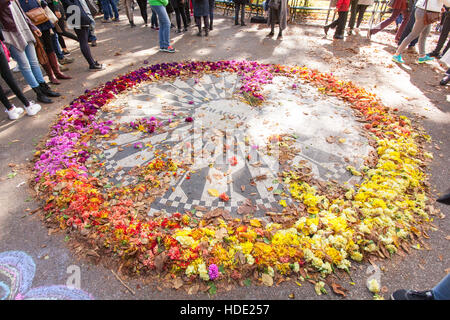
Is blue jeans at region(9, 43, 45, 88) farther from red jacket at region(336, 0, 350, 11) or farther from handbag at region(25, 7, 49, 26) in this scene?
red jacket at region(336, 0, 350, 11)

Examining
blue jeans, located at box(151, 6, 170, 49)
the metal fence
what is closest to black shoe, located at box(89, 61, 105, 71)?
blue jeans, located at box(151, 6, 170, 49)

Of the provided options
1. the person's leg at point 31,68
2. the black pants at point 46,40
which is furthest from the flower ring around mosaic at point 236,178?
the black pants at point 46,40

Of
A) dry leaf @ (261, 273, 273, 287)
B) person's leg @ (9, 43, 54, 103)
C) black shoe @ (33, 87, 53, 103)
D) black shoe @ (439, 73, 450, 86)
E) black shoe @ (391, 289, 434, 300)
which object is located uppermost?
person's leg @ (9, 43, 54, 103)

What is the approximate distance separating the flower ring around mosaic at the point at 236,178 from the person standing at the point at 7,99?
0.62 metres

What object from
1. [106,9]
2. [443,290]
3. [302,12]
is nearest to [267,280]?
[443,290]

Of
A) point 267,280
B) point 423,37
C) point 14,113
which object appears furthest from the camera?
point 423,37

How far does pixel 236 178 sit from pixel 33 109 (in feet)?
13.6

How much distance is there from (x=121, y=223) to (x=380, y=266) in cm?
269

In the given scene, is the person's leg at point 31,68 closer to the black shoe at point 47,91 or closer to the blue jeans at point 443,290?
the black shoe at point 47,91

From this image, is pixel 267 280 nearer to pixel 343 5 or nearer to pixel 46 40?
pixel 46 40

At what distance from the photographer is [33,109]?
457 centimetres

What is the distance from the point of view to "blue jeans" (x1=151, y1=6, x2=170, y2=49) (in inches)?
258

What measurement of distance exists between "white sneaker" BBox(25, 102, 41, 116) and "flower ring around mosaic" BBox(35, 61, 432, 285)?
57 cm

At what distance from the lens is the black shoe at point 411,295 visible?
74.5 inches
